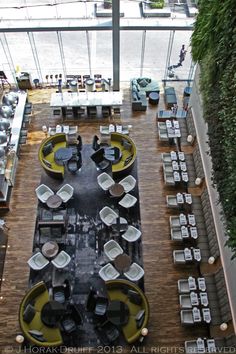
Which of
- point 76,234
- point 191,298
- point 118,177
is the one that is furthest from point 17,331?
point 118,177

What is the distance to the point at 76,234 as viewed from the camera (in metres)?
11.1

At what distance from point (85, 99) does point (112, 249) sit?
604cm

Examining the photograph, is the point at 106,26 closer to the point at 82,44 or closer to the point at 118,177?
the point at 82,44

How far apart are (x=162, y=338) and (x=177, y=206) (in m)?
3.83

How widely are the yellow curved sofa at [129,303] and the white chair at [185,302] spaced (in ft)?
3.35

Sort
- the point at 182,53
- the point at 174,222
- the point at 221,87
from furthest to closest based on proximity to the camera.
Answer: the point at 182,53 → the point at 174,222 → the point at 221,87

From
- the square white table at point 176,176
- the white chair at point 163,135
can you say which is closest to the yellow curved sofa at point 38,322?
the square white table at point 176,176

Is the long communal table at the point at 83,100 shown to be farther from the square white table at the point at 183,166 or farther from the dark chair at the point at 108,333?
the dark chair at the point at 108,333

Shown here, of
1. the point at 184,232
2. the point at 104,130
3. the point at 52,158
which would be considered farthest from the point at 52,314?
the point at 104,130

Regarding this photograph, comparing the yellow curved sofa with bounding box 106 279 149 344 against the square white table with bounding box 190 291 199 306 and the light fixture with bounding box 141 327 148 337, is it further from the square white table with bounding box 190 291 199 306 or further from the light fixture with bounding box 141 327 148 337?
the square white table with bounding box 190 291 199 306

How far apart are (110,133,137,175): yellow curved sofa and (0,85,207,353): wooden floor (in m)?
0.58

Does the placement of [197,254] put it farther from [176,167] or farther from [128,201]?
[176,167]

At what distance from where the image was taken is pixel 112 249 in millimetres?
10570

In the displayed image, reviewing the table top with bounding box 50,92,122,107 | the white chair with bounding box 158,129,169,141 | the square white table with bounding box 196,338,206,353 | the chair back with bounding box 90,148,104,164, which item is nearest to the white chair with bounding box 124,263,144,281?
the square white table with bounding box 196,338,206,353
